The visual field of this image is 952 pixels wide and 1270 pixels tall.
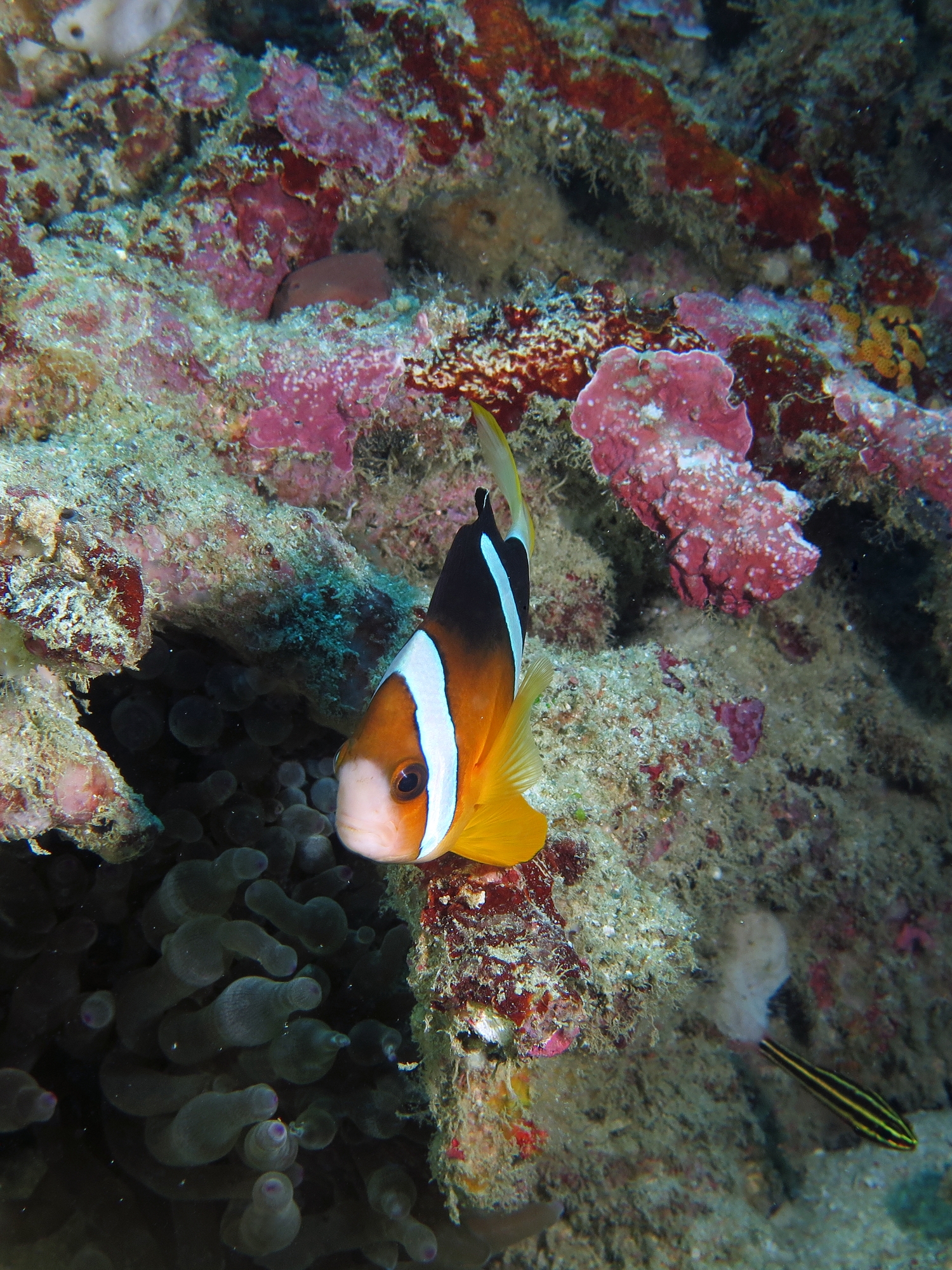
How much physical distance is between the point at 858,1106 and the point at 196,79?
714 cm

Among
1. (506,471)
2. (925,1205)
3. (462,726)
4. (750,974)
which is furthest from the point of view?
(750,974)

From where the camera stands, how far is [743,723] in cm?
351

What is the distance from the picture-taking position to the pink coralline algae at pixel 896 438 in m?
3.47

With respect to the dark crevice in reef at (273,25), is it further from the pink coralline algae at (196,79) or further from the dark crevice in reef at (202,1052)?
the dark crevice in reef at (202,1052)

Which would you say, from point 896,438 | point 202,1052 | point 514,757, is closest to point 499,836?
point 514,757

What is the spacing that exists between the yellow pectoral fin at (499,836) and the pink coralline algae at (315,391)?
225 centimetres

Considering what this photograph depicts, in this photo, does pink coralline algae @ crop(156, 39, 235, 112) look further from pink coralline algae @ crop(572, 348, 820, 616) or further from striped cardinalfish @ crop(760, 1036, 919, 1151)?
striped cardinalfish @ crop(760, 1036, 919, 1151)

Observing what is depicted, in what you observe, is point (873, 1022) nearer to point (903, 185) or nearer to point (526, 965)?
point (526, 965)

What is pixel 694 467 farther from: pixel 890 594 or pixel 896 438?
pixel 890 594

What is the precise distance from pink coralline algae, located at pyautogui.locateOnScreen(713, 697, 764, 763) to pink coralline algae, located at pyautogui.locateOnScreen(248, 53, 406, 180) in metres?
3.60

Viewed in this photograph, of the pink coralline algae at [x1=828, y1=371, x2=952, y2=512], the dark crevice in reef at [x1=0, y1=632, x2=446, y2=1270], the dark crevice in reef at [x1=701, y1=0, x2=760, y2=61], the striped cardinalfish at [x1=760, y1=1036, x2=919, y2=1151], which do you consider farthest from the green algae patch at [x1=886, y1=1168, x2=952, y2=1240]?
the dark crevice in reef at [x1=701, y1=0, x2=760, y2=61]

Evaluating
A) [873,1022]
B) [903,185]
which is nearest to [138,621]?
[873,1022]

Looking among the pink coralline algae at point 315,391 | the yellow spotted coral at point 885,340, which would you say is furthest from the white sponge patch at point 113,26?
the yellow spotted coral at point 885,340

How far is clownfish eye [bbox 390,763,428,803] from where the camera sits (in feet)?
4.62
